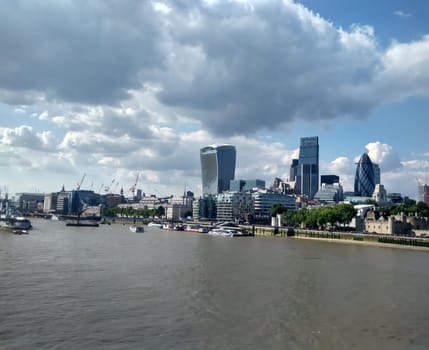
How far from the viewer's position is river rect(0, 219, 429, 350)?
23688mm

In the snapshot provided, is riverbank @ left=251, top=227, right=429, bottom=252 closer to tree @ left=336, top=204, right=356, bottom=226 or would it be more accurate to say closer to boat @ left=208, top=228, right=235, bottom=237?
tree @ left=336, top=204, right=356, bottom=226

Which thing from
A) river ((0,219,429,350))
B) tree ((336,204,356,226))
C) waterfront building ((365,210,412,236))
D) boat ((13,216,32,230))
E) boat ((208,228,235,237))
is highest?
tree ((336,204,356,226))

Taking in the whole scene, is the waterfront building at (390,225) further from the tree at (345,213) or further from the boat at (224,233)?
the boat at (224,233)

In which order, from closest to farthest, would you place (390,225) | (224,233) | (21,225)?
(21,225)
(390,225)
(224,233)

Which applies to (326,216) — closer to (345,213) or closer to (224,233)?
(345,213)

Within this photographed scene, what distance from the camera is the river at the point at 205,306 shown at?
2369cm

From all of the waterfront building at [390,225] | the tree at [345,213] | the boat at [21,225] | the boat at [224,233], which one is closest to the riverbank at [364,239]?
the tree at [345,213]

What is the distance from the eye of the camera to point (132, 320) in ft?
87.8

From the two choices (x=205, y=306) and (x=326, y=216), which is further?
(x=326, y=216)

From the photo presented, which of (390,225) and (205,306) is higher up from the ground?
(390,225)

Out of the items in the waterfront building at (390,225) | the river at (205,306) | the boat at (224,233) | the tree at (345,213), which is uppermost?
the tree at (345,213)

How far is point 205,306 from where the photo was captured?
31.5 metres

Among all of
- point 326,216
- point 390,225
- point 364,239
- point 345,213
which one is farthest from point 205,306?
point 326,216

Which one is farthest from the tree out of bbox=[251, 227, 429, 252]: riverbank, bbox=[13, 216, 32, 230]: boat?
bbox=[13, 216, 32, 230]: boat
